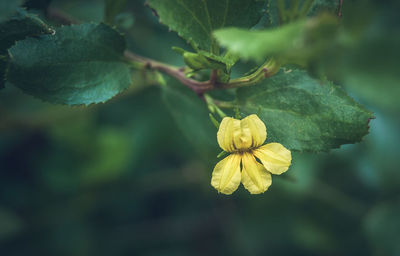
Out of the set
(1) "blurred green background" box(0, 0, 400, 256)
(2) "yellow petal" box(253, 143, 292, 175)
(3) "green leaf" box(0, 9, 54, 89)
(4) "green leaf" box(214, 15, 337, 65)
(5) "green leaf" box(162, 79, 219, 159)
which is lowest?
(1) "blurred green background" box(0, 0, 400, 256)

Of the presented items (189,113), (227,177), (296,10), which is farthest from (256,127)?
(189,113)

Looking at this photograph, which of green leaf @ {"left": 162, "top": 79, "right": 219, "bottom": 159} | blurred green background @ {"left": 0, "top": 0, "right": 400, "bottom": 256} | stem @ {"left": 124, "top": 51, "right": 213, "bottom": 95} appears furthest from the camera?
blurred green background @ {"left": 0, "top": 0, "right": 400, "bottom": 256}

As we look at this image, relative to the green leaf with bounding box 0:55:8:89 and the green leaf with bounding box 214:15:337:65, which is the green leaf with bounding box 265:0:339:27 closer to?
the green leaf with bounding box 214:15:337:65

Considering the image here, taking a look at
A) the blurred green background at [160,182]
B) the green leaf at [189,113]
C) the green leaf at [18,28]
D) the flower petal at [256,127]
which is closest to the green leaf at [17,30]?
the green leaf at [18,28]

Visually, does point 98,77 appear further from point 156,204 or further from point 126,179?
point 156,204

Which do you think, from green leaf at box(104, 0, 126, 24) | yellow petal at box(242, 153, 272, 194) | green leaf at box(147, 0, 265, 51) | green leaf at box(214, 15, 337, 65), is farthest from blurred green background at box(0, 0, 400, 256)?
green leaf at box(214, 15, 337, 65)

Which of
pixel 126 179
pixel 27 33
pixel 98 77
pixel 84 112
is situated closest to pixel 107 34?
pixel 98 77

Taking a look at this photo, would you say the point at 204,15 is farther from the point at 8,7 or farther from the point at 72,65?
the point at 8,7
